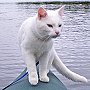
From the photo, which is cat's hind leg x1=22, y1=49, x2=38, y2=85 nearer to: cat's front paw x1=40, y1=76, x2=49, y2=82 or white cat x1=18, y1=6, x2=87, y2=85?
white cat x1=18, y1=6, x2=87, y2=85

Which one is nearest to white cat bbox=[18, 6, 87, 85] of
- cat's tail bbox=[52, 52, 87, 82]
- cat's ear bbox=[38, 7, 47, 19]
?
cat's ear bbox=[38, 7, 47, 19]

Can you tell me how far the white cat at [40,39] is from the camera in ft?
15.5

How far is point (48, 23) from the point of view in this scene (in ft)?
15.5

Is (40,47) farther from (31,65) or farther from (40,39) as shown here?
(31,65)

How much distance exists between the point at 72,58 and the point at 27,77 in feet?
25.2

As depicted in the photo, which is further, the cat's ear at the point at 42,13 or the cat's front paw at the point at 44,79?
the cat's front paw at the point at 44,79

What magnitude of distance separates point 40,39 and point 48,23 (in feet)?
1.07

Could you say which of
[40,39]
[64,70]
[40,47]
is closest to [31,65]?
[40,47]

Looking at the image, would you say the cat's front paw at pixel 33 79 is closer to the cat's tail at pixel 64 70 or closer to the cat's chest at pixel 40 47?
the cat's chest at pixel 40 47

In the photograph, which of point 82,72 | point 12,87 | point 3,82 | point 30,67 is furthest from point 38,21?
point 82,72

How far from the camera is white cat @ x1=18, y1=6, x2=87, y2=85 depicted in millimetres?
4734

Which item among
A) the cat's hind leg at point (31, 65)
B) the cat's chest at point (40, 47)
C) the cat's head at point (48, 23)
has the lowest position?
the cat's hind leg at point (31, 65)

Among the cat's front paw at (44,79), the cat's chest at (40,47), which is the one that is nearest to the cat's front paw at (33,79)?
the cat's front paw at (44,79)

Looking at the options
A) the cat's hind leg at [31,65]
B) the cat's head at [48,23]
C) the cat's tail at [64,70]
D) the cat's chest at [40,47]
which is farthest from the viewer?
the cat's tail at [64,70]
